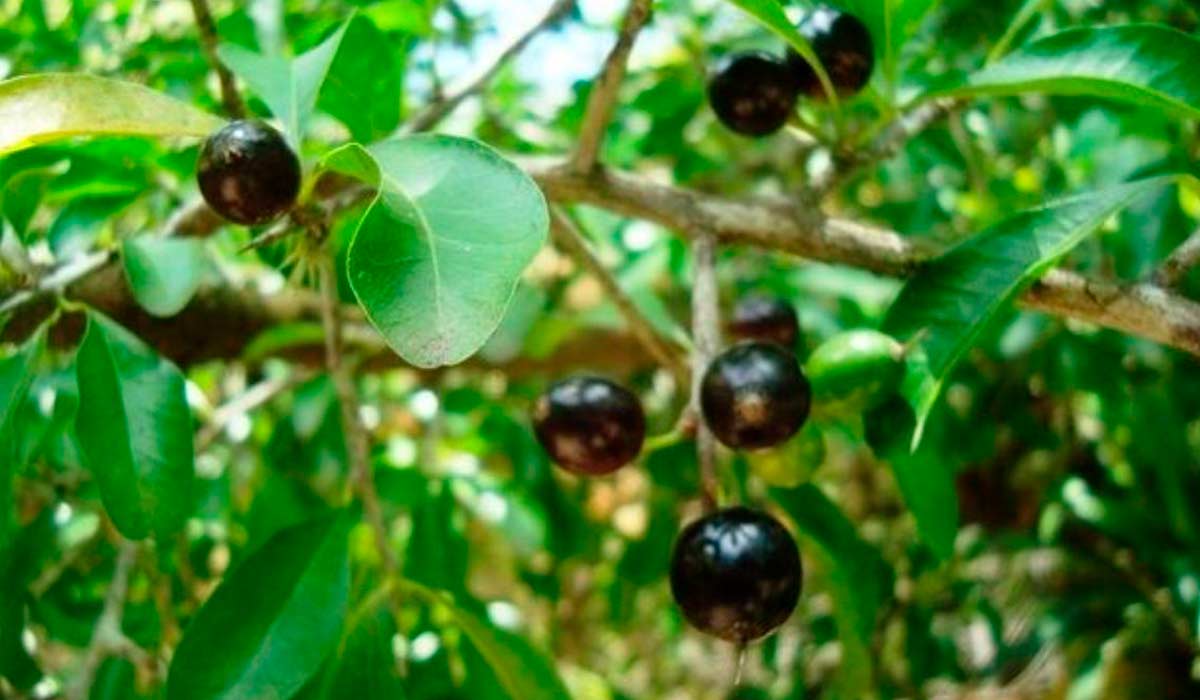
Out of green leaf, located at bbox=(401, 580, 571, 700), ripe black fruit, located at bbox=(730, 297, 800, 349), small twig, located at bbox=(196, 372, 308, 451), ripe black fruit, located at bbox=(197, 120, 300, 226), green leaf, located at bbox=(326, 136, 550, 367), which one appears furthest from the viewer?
small twig, located at bbox=(196, 372, 308, 451)

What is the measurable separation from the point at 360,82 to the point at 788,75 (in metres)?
0.39

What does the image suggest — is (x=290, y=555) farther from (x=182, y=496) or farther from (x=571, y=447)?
(x=571, y=447)

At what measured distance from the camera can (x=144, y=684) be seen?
1.32 m

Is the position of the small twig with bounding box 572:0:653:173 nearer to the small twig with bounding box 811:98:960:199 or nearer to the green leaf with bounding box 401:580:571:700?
the small twig with bounding box 811:98:960:199

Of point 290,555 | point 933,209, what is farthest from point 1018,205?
point 290,555

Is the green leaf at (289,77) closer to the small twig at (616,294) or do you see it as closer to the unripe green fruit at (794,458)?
the small twig at (616,294)

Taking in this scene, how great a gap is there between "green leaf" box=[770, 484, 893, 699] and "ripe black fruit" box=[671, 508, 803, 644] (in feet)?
0.81

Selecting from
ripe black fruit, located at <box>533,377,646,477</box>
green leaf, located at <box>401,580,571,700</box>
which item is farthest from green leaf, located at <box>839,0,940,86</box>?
green leaf, located at <box>401,580,571,700</box>

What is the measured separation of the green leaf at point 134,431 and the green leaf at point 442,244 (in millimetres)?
350

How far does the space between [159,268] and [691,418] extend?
1.56ft

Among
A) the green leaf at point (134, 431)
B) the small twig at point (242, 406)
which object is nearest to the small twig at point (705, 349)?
the green leaf at point (134, 431)

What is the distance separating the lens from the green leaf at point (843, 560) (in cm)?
123

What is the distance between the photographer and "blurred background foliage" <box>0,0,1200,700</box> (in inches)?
51.7

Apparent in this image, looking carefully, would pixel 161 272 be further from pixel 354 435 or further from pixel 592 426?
pixel 592 426
